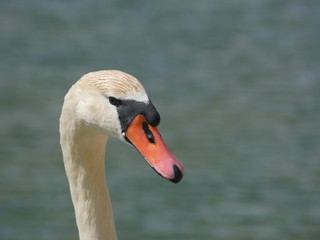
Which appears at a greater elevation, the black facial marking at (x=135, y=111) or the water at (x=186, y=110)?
the water at (x=186, y=110)

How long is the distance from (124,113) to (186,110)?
7.09 meters

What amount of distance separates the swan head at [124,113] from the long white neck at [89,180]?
175 mm

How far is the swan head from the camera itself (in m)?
4.22

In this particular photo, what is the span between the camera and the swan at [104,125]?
423 centimetres

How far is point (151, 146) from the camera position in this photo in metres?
4.32

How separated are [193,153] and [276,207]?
4.21 feet

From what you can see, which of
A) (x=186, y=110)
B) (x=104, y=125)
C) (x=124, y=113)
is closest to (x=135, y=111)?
(x=124, y=113)

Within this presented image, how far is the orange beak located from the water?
4.73 meters

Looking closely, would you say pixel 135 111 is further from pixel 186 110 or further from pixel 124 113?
pixel 186 110

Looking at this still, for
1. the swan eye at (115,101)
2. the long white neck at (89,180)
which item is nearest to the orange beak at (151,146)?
the swan eye at (115,101)

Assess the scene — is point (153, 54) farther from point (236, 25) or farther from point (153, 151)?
point (153, 151)

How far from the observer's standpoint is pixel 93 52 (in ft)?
42.5

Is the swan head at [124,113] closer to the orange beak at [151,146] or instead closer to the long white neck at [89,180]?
the orange beak at [151,146]

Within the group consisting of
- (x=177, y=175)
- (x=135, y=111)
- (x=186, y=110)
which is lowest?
(x=177, y=175)
